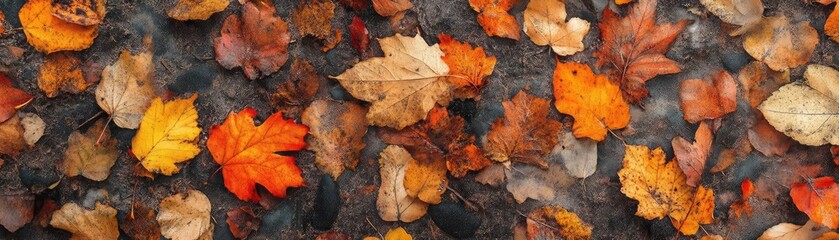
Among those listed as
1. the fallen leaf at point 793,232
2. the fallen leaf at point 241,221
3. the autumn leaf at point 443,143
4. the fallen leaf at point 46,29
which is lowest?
the fallen leaf at point 793,232

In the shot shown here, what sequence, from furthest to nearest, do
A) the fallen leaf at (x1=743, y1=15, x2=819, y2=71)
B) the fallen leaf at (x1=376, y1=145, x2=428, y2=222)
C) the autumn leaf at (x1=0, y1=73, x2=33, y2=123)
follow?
the fallen leaf at (x1=743, y1=15, x2=819, y2=71) → the fallen leaf at (x1=376, y1=145, x2=428, y2=222) → the autumn leaf at (x1=0, y1=73, x2=33, y2=123)

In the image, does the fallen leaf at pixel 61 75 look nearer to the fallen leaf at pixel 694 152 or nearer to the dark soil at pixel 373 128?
the dark soil at pixel 373 128

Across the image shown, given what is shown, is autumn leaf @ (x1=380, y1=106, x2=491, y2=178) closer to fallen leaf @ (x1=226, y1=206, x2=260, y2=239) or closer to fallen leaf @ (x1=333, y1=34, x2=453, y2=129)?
fallen leaf @ (x1=333, y1=34, x2=453, y2=129)

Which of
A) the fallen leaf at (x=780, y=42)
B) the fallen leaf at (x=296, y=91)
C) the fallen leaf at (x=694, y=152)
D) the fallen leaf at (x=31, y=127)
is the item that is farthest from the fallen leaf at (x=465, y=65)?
the fallen leaf at (x=31, y=127)

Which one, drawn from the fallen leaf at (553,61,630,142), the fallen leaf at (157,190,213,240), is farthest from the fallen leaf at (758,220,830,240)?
the fallen leaf at (157,190,213,240)

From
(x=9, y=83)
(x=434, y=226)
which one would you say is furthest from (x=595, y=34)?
(x=9, y=83)
